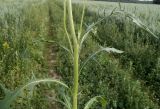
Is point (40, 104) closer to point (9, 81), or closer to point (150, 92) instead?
point (9, 81)

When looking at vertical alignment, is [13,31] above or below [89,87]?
above

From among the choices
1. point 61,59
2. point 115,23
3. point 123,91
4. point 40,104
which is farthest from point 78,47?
point 115,23

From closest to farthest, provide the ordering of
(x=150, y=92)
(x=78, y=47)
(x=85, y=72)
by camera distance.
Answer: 1. (x=78, y=47)
2. (x=150, y=92)
3. (x=85, y=72)

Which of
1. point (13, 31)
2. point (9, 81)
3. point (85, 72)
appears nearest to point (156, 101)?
point (85, 72)

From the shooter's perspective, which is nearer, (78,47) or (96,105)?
(78,47)

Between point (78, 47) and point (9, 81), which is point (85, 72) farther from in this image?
point (78, 47)

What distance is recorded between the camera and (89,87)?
19.4 feet

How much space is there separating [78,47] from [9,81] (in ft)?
10.6

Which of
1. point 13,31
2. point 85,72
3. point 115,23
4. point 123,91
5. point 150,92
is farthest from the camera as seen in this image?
point 115,23

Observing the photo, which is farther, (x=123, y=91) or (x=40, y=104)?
(x=123, y=91)

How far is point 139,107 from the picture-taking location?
501cm

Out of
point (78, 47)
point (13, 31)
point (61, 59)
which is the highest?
point (78, 47)

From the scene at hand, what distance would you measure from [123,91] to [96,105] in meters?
0.67

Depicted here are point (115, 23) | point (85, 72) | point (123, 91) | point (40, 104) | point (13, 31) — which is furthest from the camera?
point (115, 23)
